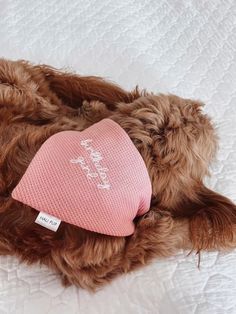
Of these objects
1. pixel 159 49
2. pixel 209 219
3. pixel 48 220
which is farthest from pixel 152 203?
pixel 159 49

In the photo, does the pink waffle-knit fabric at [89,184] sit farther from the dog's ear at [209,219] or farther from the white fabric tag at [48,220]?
the dog's ear at [209,219]

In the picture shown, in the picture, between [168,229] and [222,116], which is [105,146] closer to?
[168,229]

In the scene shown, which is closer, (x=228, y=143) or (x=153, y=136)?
(x=153, y=136)

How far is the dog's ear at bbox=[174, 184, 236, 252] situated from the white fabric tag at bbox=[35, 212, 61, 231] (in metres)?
0.27

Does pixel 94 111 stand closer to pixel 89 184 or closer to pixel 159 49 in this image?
pixel 89 184

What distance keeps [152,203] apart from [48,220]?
0.23 m

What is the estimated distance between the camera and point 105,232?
38.3 inches

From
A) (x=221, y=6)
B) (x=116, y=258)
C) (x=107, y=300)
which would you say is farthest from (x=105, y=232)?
(x=221, y=6)

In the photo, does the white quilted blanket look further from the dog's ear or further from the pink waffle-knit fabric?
the pink waffle-knit fabric

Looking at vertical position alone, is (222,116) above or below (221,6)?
below

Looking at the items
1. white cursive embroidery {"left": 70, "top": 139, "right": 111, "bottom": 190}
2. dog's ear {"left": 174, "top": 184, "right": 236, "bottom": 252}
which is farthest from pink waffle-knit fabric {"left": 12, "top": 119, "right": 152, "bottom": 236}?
dog's ear {"left": 174, "top": 184, "right": 236, "bottom": 252}

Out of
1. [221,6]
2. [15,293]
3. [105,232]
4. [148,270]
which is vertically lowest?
[15,293]

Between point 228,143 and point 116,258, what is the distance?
0.60 m

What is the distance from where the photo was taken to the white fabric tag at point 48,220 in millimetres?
960
